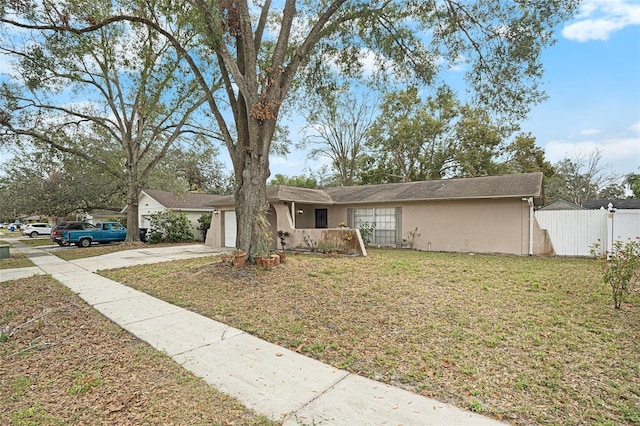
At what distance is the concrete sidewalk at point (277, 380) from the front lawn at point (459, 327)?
0.71ft

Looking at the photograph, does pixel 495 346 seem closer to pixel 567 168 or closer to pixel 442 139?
pixel 442 139

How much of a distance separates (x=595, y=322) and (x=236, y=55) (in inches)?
386

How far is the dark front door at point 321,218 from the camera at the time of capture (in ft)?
54.9

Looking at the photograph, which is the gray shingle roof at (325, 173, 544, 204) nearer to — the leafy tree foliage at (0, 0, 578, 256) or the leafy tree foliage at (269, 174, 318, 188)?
the leafy tree foliage at (0, 0, 578, 256)

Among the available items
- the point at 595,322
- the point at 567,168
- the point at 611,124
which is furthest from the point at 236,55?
the point at 567,168

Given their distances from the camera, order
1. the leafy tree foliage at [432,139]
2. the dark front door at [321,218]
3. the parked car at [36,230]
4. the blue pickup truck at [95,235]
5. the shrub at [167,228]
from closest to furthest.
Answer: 1. the dark front door at [321,218]
2. the blue pickup truck at [95,235]
3. the shrub at [167,228]
4. the leafy tree foliage at [432,139]
5. the parked car at [36,230]

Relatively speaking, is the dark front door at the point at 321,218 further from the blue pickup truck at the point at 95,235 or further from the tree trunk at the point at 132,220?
Result: the blue pickup truck at the point at 95,235

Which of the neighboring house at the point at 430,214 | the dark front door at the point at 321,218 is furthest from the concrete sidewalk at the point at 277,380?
the dark front door at the point at 321,218

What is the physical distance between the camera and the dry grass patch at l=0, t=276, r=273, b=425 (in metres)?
2.57

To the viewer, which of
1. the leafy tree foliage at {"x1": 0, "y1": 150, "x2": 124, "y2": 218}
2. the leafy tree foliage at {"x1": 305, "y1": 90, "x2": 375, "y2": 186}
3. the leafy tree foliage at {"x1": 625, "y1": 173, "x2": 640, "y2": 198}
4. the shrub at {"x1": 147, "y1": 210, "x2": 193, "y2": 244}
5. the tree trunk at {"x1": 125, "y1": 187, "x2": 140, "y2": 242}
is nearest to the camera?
the tree trunk at {"x1": 125, "y1": 187, "x2": 140, "y2": 242}

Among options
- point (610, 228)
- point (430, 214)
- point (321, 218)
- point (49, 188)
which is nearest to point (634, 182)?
point (610, 228)

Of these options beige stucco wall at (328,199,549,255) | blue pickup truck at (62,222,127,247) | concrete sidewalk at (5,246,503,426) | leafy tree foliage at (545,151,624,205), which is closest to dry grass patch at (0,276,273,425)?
concrete sidewalk at (5,246,503,426)

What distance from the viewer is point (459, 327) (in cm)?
438

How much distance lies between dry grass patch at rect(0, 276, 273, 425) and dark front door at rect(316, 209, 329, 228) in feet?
41.0
